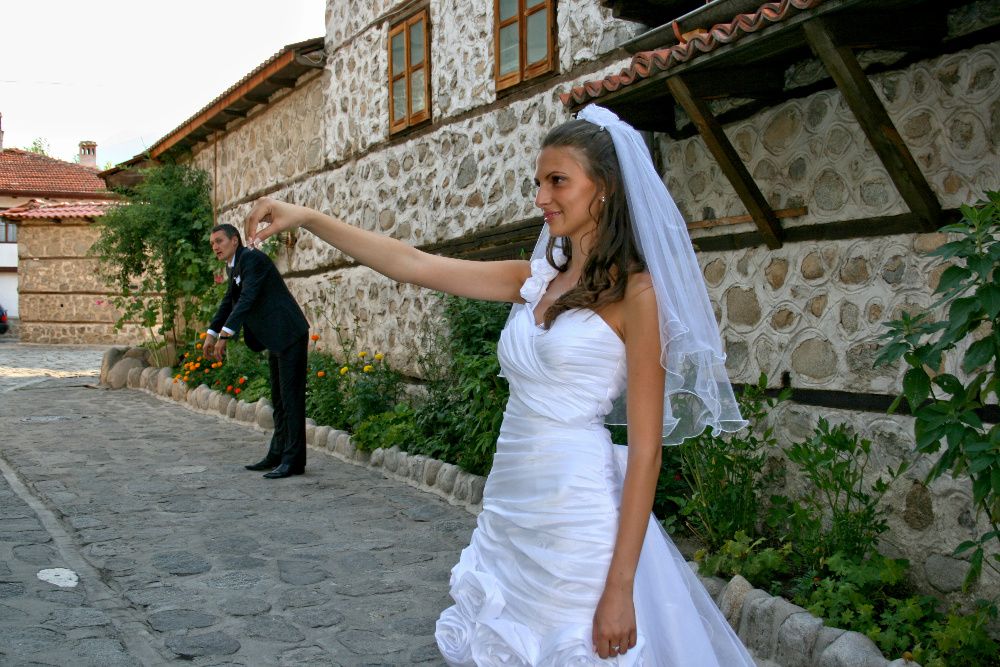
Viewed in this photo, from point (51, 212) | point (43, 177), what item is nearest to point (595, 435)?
point (51, 212)

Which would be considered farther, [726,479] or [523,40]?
[523,40]

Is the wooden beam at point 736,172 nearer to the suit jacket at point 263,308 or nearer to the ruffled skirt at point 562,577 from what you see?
the ruffled skirt at point 562,577

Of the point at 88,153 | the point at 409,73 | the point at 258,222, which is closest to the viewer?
the point at 258,222

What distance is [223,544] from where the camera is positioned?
527cm

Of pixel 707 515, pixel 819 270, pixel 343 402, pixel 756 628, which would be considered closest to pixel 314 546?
pixel 707 515

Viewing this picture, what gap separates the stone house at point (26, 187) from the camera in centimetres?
3375

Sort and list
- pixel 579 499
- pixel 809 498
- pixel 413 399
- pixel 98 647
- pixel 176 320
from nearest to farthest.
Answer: pixel 579 499
pixel 98 647
pixel 809 498
pixel 413 399
pixel 176 320

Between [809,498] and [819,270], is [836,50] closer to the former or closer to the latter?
[819,270]

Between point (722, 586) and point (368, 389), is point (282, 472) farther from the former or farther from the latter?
point (722, 586)

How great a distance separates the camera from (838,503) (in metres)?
4.40

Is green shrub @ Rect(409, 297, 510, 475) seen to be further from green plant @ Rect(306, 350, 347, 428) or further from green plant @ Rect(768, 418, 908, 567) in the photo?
green plant @ Rect(768, 418, 908, 567)

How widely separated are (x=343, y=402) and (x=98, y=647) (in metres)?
5.47

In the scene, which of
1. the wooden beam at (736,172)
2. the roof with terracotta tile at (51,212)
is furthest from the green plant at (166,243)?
the roof with terracotta tile at (51,212)

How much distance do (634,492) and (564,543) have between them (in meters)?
0.23
